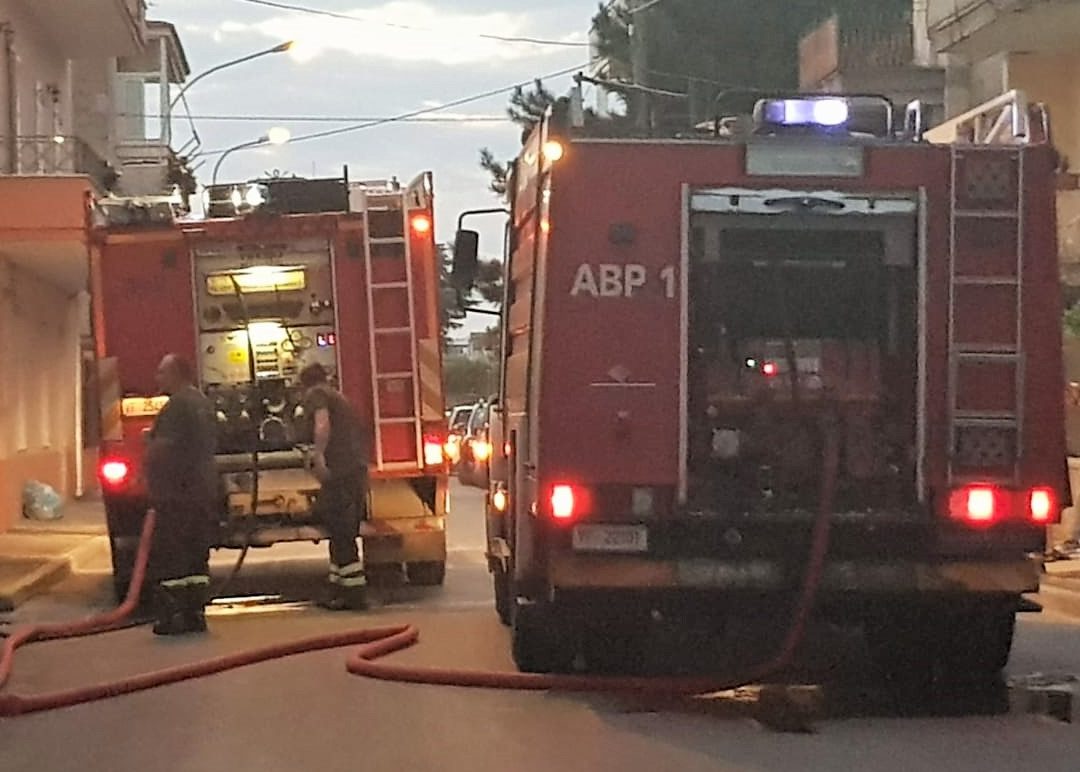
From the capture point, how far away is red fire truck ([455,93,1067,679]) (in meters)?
10.8

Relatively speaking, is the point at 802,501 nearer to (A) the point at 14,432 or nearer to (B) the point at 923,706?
(B) the point at 923,706

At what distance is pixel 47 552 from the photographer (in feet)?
68.5

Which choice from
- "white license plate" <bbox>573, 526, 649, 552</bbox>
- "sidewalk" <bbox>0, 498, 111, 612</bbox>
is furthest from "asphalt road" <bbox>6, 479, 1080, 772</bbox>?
"sidewalk" <bbox>0, 498, 111, 612</bbox>

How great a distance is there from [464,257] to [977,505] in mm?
4230

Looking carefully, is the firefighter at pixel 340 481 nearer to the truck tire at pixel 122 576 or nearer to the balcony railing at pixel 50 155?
the truck tire at pixel 122 576

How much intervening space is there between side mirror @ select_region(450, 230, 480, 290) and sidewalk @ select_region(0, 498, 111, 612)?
4.75 m

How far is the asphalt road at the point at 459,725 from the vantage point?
9305 millimetres

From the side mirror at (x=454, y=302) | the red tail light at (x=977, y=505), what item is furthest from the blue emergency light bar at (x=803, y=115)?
the side mirror at (x=454, y=302)

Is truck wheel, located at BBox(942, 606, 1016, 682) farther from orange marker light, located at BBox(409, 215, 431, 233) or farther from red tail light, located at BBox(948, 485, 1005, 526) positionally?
orange marker light, located at BBox(409, 215, 431, 233)

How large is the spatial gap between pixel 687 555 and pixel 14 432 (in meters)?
17.5

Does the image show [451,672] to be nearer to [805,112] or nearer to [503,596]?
[503,596]

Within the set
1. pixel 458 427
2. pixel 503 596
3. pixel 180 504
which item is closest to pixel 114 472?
pixel 180 504

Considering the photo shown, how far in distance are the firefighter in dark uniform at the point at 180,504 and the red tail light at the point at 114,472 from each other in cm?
155

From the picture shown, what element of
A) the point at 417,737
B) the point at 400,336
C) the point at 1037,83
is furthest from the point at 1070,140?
the point at 417,737
